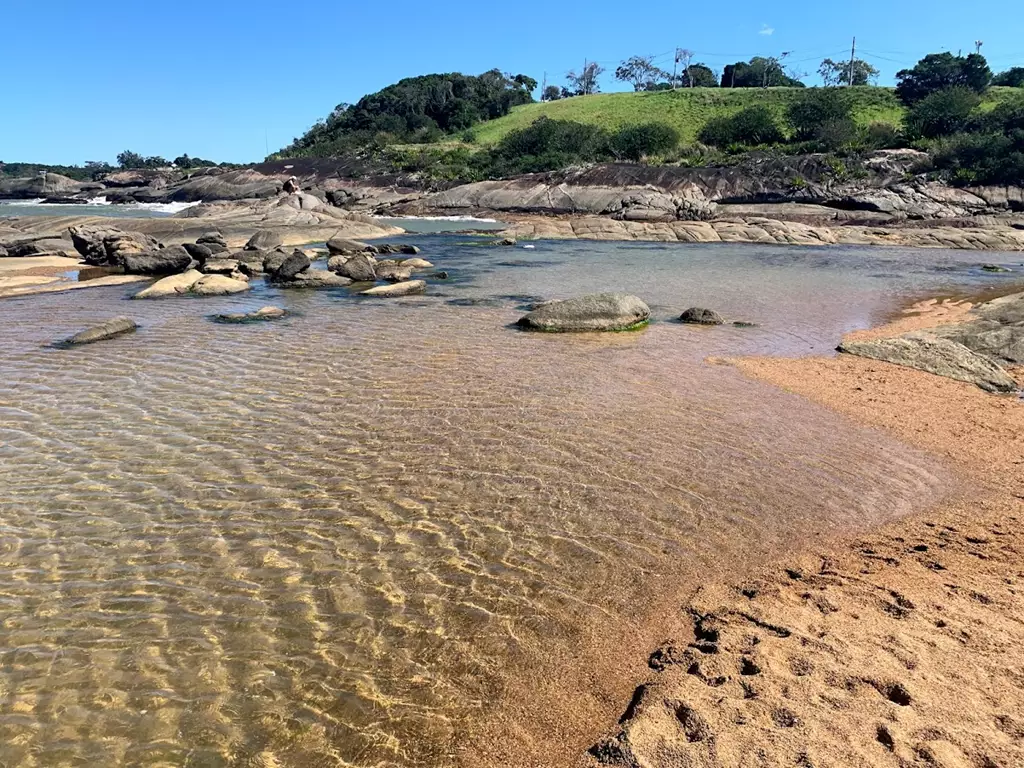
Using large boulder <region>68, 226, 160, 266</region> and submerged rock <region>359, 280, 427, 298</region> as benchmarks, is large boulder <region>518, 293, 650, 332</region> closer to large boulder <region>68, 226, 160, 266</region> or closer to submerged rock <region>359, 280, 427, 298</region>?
submerged rock <region>359, 280, 427, 298</region>

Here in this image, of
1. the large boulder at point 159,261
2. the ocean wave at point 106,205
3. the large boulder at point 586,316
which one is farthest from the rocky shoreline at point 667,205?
the large boulder at point 586,316

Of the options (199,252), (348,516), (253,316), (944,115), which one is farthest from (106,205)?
(944,115)

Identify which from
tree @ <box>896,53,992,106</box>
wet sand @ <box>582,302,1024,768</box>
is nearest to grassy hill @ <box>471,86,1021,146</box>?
tree @ <box>896,53,992,106</box>

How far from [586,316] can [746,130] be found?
6835 centimetres

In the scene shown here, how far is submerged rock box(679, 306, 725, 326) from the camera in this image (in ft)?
48.1

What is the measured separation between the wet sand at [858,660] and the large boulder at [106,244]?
24374 mm

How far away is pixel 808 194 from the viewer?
180 ft

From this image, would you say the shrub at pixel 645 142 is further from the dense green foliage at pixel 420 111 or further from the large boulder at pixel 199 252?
the large boulder at pixel 199 252

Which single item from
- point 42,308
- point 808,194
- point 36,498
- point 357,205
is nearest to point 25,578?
point 36,498

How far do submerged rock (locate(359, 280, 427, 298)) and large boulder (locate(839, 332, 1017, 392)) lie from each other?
1131cm

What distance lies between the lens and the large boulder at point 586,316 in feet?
44.9

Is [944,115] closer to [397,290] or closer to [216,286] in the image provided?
[397,290]

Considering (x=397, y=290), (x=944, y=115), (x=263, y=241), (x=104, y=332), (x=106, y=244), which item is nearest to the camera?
(x=104, y=332)

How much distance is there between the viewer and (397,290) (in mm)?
18312
